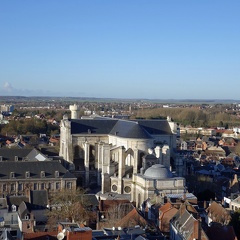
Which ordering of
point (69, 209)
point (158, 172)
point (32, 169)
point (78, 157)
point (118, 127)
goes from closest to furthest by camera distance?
1. point (69, 209)
2. point (158, 172)
3. point (32, 169)
4. point (118, 127)
5. point (78, 157)

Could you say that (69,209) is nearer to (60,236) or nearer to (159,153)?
(60,236)

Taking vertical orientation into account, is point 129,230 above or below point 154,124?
below

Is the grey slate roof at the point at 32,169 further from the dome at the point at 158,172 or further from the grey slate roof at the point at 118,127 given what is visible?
the dome at the point at 158,172

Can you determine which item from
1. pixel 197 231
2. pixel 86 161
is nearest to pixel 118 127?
pixel 86 161

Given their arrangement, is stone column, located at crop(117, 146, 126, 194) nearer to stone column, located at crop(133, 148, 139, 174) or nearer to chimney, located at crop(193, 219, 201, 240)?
stone column, located at crop(133, 148, 139, 174)

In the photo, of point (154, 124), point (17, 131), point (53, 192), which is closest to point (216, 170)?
point (154, 124)

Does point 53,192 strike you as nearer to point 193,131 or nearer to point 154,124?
point 154,124

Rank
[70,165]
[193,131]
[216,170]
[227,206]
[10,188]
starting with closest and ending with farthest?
[227,206] → [10,188] → [70,165] → [216,170] → [193,131]
